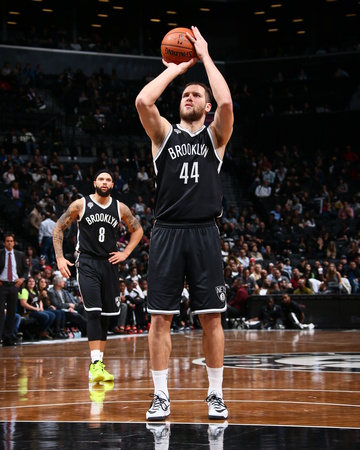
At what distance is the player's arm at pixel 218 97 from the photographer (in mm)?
5789

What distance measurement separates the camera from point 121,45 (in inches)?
1422

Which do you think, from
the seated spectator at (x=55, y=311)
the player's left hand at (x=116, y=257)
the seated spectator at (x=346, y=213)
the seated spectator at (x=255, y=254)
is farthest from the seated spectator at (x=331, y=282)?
the player's left hand at (x=116, y=257)

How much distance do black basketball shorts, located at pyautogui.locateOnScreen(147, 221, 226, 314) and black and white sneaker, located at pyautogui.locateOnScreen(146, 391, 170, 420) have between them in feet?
1.87

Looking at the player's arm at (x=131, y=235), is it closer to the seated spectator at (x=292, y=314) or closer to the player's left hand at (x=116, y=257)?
the player's left hand at (x=116, y=257)

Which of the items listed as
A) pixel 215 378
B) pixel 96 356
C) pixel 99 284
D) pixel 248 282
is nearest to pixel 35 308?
pixel 248 282

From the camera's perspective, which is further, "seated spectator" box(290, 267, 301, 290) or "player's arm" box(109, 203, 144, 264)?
"seated spectator" box(290, 267, 301, 290)

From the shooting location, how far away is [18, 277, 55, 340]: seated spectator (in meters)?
15.6

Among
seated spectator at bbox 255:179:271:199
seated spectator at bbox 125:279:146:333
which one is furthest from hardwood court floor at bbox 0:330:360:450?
seated spectator at bbox 255:179:271:199

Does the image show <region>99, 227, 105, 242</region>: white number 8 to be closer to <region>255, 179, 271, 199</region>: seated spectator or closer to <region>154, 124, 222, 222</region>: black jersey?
<region>154, 124, 222, 222</region>: black jersey

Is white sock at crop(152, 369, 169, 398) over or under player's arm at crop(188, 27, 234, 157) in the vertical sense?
under

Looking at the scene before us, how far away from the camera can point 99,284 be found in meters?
8.87

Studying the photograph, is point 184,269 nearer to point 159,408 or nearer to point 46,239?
point 159,408

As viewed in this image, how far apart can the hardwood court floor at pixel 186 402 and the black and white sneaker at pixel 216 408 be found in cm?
8

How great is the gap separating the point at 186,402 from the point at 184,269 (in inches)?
47.5
